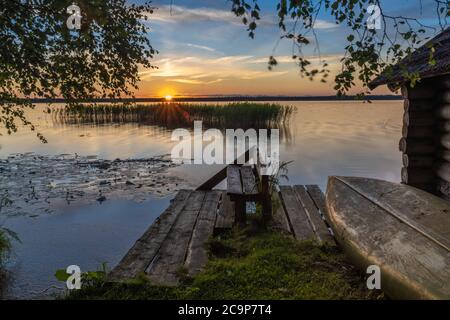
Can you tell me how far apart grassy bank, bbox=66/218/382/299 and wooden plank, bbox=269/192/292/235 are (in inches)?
33.1

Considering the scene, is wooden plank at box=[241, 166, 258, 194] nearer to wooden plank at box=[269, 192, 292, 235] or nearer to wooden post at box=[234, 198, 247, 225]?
wooden post at box=[234, 198, 247, 225]

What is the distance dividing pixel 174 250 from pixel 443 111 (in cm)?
549

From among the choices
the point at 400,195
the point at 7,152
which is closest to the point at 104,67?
the point at 400,195

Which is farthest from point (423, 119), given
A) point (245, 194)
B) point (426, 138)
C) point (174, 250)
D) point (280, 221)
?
point (174, 250)

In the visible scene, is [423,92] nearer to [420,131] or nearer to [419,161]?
[420,131]

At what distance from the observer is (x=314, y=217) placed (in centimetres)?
673

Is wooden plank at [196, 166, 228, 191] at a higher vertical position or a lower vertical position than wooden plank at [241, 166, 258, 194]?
lower

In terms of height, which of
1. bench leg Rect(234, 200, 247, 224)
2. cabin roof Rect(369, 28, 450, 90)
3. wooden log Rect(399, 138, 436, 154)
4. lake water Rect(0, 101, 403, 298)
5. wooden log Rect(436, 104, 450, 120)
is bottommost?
lake water Rect(0, 101, 403, 298)

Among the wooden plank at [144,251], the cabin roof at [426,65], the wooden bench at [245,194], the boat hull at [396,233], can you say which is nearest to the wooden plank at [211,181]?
the wooden plank at [144,251]

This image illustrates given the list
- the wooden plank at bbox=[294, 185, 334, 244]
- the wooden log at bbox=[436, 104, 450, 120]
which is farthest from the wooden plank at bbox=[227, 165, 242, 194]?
the wooden log at bbox=[436, 104, 450, 120]

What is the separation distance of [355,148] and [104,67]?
57.0 ft

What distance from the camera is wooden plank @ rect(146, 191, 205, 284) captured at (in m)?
4.45

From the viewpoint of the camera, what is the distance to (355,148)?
2139 centimetres

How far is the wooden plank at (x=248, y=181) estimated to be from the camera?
6198 mm
